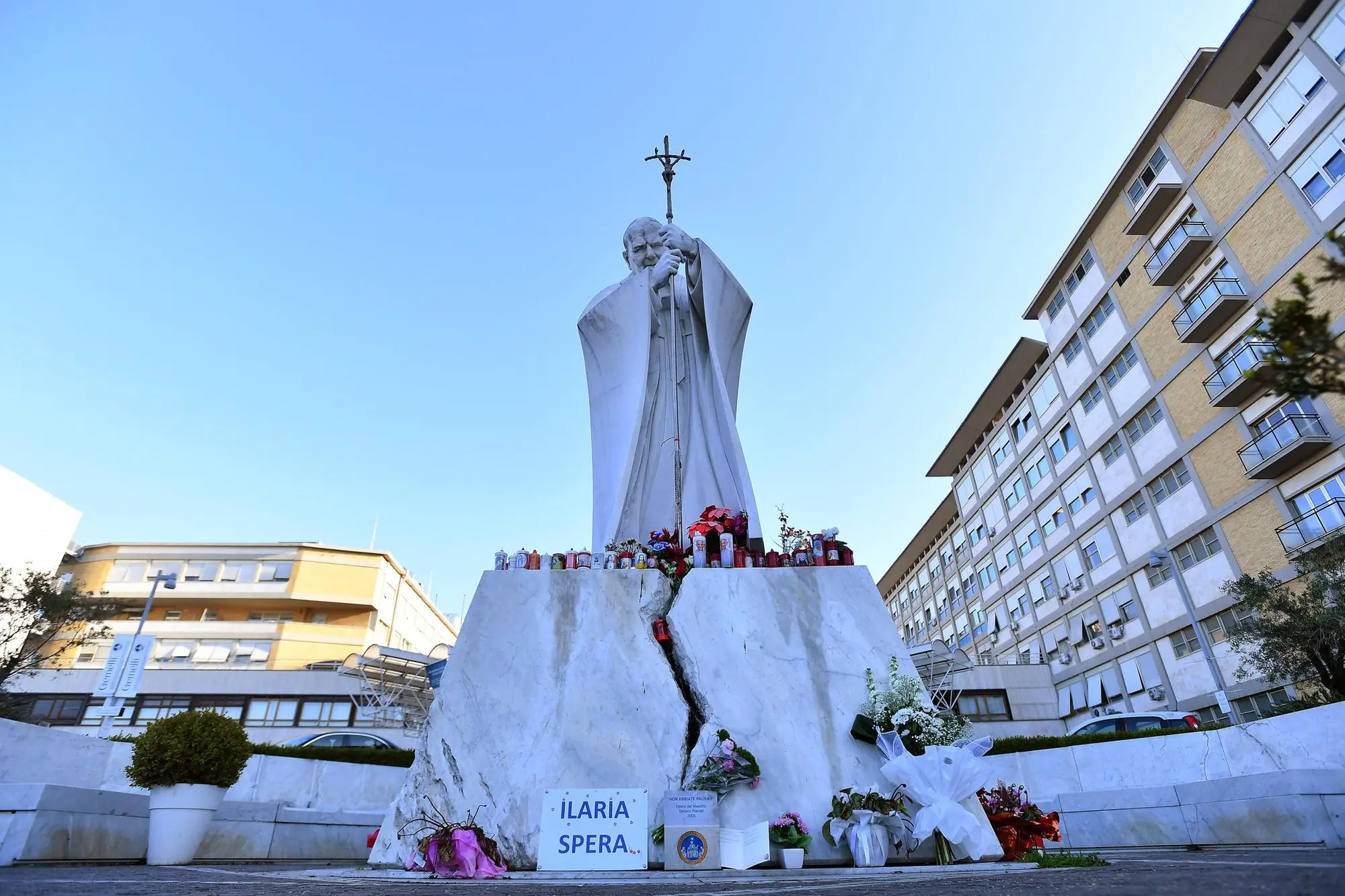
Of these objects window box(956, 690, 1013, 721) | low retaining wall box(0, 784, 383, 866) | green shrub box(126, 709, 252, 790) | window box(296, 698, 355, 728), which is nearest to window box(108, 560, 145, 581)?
window box(296, 698, 355, 728)

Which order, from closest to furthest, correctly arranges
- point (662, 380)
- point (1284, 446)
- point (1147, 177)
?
point (662, 380) → point (1284, 446) → point (1147, 177)

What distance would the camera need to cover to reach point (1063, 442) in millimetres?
35031

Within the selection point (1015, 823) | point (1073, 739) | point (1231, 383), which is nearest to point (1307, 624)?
point (1073, 739)

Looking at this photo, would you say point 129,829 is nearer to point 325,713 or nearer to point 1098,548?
point 325,713

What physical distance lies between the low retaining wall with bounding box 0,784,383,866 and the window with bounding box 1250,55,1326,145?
94.9 feet

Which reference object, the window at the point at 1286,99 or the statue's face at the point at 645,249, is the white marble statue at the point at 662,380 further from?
the window at the point at 1286,99

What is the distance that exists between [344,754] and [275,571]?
33.5m

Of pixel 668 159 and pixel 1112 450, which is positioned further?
pixel 1112 450

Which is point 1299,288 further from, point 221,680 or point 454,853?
point 221,680

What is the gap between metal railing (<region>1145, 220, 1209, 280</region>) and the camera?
25.9 m

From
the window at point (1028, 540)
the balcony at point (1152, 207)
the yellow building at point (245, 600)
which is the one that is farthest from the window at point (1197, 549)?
the yellow building at point (245, 600)

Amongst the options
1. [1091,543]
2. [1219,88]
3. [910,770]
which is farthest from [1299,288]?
[1091,543]

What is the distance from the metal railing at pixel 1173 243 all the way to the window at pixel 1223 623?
11914mm

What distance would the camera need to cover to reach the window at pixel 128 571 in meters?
43.6
